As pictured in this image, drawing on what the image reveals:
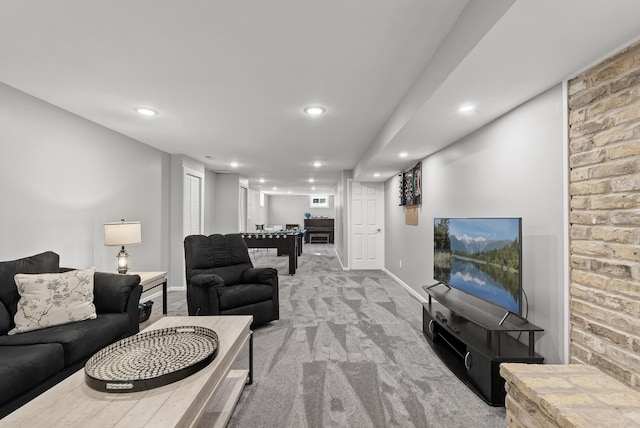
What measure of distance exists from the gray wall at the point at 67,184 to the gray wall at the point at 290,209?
9692 millimetres

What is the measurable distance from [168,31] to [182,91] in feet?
2.96

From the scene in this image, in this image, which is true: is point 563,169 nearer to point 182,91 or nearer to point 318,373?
point 318,373

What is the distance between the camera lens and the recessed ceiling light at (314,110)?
2997mm

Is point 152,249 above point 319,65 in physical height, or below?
below

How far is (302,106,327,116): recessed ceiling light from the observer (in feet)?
9.83

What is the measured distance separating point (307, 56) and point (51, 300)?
8.27 ft

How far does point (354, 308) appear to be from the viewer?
402 centimetres

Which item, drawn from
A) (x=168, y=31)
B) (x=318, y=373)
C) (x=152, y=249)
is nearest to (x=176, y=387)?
(x=318, y=373)

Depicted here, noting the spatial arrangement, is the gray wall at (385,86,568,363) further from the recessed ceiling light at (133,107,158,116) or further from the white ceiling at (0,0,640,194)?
the recessed ceiling light at (133,107,158,116)

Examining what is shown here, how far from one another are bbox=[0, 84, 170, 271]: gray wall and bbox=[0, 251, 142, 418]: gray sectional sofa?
1.88ft

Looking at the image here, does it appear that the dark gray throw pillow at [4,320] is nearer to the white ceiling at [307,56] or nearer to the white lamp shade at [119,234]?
the white lamp shade at [119,234]

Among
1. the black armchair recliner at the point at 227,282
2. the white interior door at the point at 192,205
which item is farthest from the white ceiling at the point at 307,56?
the white interior door at the point at 192,205

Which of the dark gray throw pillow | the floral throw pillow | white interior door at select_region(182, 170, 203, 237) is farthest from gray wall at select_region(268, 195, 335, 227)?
the dark gray throw pillow

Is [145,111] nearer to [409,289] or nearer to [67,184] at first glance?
[67,184]
